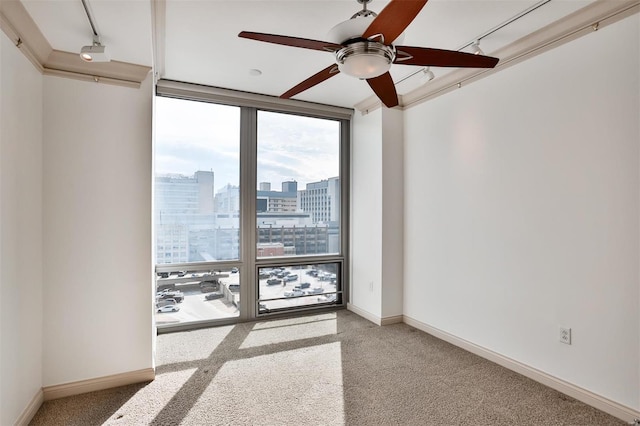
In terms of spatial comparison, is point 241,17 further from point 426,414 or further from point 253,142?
point 426,414

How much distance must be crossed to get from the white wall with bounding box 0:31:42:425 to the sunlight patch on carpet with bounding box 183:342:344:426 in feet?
3.39

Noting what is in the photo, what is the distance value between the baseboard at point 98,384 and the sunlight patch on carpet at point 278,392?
1.73 ft

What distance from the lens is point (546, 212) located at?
2570 mm

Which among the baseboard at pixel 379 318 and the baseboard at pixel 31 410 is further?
the baseboard at pixel 379 318

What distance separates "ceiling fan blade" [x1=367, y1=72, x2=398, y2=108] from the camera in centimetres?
206

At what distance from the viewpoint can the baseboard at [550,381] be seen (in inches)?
84.4

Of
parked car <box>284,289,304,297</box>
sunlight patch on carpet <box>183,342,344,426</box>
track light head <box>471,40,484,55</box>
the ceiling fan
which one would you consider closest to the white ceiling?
track light head <box>471,40,484,55</box>

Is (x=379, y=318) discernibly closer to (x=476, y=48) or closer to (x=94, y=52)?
(x=476, y=48)

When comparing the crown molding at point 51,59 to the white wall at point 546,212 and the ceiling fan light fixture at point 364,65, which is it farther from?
the white wall at point 546,212

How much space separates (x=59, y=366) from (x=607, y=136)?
3981 mm

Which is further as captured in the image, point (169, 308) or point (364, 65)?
point (169, 308)

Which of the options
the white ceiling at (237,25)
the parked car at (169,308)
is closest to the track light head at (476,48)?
the white ceiling at (237,25)

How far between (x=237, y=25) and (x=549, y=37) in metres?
2.25

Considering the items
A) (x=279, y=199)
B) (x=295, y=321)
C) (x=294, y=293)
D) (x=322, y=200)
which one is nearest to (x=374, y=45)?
(x=279, y=199)
